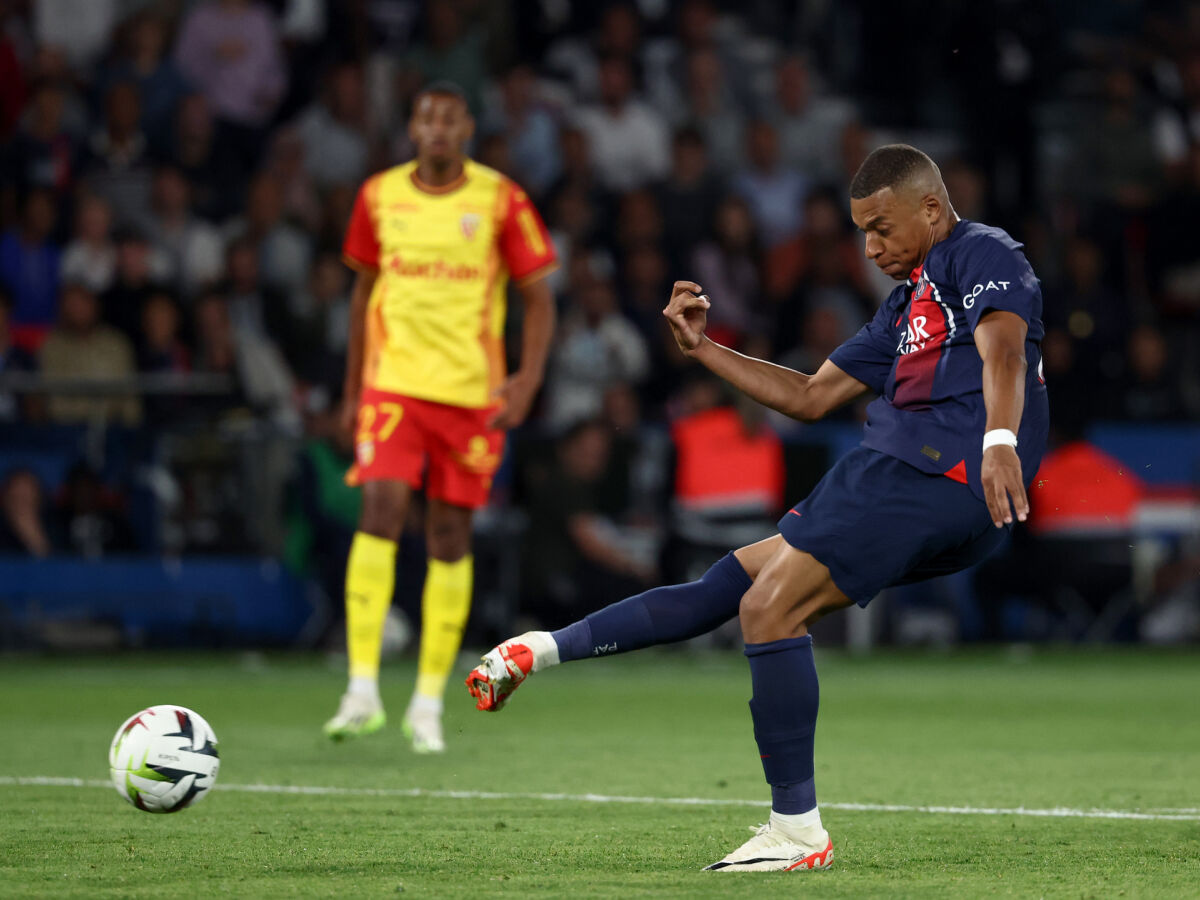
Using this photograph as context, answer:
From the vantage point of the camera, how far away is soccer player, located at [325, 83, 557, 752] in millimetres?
7914

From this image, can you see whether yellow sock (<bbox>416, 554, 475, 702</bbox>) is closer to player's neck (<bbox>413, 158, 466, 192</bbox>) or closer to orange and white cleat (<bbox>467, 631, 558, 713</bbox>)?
player's neck (<bbox>413, 158, 466, 192</bbox>)

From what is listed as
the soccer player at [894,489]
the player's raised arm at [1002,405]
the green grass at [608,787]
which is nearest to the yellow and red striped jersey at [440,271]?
the green grass at [608,787]

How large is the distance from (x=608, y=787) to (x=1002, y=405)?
252 cm

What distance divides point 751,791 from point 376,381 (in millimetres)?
2607

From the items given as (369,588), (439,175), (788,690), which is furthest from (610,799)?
(439,175)

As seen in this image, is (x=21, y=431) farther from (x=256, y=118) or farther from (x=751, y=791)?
(x=751, y=791)

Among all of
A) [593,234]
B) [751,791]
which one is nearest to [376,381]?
[751,791]

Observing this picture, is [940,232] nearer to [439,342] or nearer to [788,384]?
[788,384]

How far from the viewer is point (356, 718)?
737 centimetres

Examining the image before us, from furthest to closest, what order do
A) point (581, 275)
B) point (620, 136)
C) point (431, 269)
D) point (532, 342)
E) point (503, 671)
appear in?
point (620, 136) → point (581, 275) → point (532, 342) → point (431, 269) → point (503, 671)

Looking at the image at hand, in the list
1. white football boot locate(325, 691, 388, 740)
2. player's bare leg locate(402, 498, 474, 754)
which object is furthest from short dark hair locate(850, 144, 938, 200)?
player's bare leg locate(402, 498, 474, 754)

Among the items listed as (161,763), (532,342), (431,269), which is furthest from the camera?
(532,342)

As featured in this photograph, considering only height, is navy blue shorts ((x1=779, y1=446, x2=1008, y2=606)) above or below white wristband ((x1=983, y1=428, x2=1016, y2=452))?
below

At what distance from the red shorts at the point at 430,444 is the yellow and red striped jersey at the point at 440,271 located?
0.07m
